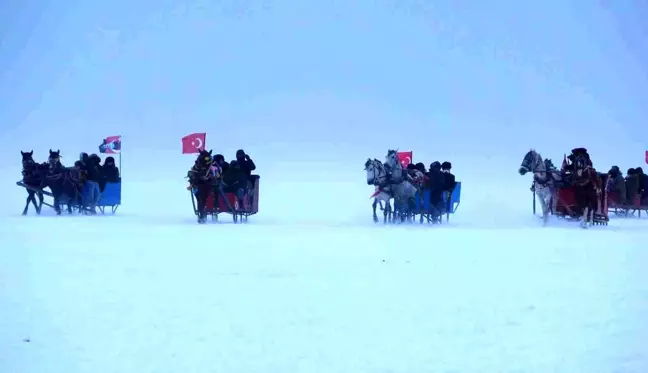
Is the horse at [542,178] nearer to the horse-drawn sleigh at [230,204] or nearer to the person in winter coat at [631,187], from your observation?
the person in winter coat at [631,187]

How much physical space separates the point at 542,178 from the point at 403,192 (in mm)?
3265

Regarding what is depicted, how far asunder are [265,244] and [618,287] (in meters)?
6.27

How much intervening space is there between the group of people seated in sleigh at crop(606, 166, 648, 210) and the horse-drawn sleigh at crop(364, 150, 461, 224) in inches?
229

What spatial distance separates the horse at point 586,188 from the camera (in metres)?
17.1

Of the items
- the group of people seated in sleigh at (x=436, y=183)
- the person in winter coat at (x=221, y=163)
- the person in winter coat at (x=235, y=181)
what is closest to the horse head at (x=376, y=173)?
the group of people seated in sleigh at (x=436, y=183)

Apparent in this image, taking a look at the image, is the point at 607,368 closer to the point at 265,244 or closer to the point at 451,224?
the point at 265,244

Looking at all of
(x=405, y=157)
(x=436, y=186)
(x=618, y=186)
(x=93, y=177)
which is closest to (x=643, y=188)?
(x=618, y=186)

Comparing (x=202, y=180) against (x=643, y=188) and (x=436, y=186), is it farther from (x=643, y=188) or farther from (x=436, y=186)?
(x=643, y=188)

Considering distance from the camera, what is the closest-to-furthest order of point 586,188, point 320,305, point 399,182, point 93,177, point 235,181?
point 320,305, point 586,188, point 399,182, point 235,181, point 93,177

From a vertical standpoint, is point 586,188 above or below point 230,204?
above

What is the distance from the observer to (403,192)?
60.8ft

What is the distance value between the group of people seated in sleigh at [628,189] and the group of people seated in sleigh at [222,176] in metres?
11.1

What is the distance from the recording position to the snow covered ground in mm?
5371

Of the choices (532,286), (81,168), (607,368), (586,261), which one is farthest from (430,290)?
(81,168)
